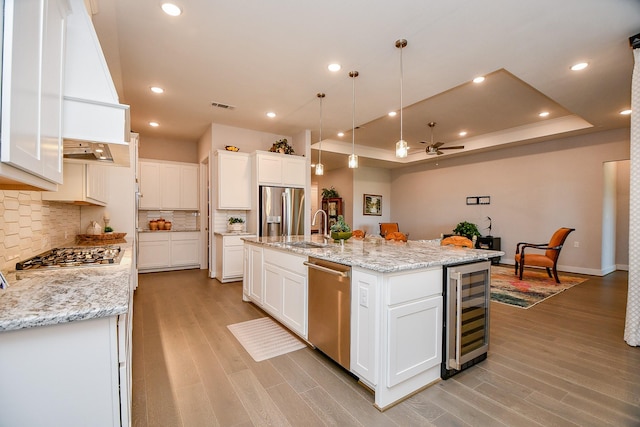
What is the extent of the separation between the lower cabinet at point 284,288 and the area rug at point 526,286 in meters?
2.99

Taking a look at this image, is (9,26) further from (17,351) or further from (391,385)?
(391,385)

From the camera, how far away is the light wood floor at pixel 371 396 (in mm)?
1712

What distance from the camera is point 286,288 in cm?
285

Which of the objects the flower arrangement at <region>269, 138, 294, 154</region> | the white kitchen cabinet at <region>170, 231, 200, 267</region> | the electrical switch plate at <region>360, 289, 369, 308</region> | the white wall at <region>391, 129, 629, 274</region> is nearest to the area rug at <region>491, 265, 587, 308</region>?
the white wall at <region>391, 129, 629, 274</region>

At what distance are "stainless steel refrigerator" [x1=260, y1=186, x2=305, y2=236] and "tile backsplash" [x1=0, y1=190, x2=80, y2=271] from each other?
2741mm

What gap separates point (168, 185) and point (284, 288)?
4471 millimetres

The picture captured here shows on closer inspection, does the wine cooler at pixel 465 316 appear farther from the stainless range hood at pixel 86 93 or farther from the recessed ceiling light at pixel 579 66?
the recessed ceiling light at pixel 579 66

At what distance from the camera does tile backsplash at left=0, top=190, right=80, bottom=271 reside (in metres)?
1.70

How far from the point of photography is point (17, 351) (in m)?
0.97

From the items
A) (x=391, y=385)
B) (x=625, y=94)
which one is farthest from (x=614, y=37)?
(x=391, y=385)

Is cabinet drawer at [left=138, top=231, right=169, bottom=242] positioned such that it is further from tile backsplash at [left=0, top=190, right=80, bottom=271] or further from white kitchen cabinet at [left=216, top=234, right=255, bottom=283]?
tile backsplash at [left=0, top=190, right=80, bottom=271]

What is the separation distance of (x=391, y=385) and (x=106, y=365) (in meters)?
1.54

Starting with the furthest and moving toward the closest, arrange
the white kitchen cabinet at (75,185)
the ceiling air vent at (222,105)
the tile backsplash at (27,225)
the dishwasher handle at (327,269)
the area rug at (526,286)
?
1. the ceiling air vent at (222,105)
2. the area rug at (526,286)
3. the white kitchen cabinet at (75,185)
4. the dishwasher handle at (327,269)
5. the tile backsplash at (27,225)

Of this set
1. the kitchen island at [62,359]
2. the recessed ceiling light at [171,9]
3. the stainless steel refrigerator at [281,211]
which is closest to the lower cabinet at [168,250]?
the stainless steel refrigerator at [281,211]
